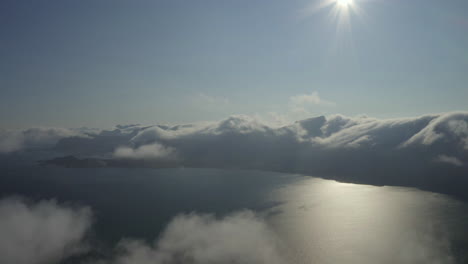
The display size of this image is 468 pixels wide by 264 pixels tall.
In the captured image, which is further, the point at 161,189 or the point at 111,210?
the point at 161,189

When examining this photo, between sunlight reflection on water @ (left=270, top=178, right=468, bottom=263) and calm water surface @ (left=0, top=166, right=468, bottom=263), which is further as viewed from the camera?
calm water surface @ (left=0, top=166, right=468, bottom=263)

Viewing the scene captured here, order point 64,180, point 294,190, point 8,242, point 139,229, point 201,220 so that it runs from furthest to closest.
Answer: point 64,180, point 294,190, point 201,220, point 139,229, point 8,242

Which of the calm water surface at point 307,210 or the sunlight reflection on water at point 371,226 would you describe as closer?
the sunlight reflection on water at point 371,226

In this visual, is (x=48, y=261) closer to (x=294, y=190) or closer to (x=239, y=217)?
(x=239, y=217)

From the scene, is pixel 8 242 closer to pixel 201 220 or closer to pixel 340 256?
pixel 201 220

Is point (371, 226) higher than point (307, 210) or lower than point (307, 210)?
lower

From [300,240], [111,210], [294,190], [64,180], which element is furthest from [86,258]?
[64,180]

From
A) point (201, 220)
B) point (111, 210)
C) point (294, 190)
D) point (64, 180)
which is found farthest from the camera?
point (64, 180)

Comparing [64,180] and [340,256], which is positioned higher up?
[64,180]

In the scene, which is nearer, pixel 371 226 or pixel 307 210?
pixel 371 226

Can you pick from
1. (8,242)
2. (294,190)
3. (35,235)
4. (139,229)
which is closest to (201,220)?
(139,229)
